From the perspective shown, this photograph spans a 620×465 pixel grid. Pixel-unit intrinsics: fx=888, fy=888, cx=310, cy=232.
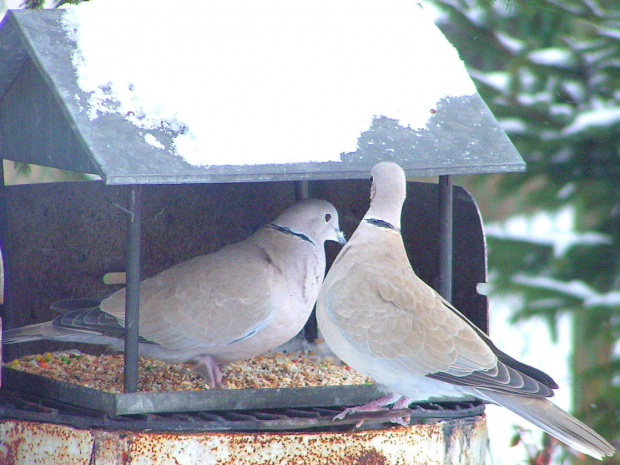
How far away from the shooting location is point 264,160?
2.59 m

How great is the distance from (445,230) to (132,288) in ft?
3.61

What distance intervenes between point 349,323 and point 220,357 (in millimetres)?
740

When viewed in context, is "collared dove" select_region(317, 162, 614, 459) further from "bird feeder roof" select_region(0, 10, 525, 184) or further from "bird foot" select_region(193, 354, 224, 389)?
"bird foot" select_region(193, 354, 224, 389)

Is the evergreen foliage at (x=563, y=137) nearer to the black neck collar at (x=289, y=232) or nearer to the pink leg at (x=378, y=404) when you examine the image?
the black neck collar at (x=289, y=232)

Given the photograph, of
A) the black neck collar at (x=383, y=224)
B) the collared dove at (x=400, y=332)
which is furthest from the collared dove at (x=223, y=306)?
the black neck collar at (x=383, y=224)

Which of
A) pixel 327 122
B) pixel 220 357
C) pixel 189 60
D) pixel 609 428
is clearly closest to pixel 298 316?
pixel 220 357

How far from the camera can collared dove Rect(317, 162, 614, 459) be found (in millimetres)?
2541

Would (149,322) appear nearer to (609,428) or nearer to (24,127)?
(24,127)

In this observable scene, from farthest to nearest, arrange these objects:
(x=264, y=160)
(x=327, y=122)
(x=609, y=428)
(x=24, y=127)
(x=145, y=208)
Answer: (x=609, y=428), (x=145, y=208), (x=24, y=127), (x=327, y=122), (x=264, y=160)

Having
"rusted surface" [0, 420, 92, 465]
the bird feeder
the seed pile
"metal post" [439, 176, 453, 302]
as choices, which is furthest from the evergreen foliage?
"rusted surface" [0, 420, 92, 465]

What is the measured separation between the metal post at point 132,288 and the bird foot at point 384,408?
65 centimetres

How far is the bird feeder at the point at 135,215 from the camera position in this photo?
101 inches

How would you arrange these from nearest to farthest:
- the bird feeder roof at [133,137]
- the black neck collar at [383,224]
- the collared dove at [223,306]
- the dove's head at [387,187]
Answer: the bird feeder roof at [133,137], the dove's head at [387,187], the black neck collar at [383,224], the collared dove at [223,306]

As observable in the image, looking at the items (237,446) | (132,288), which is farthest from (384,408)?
(132,288)
